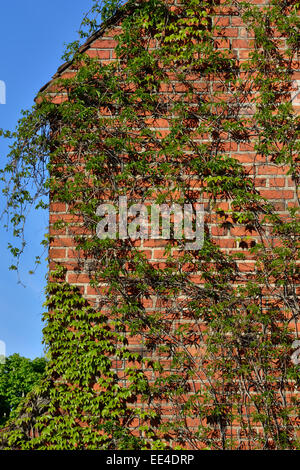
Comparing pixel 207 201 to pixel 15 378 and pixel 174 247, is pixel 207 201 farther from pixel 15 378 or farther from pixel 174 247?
pixel 15 378

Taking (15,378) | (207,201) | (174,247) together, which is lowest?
(174,247)

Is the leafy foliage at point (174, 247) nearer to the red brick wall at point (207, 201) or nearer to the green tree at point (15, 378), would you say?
the red brick wall at point (207, 201)

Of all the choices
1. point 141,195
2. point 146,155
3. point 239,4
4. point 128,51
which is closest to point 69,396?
point 141,195

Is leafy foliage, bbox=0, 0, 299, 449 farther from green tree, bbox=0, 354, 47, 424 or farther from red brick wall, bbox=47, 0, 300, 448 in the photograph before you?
green tree, bbox=0, 354, 47, 424

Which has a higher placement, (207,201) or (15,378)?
(15,378)

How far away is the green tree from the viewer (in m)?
23.2

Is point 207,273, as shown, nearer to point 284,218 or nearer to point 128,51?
point 284,218

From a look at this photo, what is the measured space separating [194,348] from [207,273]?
0.62 m

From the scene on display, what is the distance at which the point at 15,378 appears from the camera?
77.7 ft

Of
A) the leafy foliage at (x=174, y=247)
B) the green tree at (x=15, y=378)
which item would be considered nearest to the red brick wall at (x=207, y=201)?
the leafy foliage at (x=174, y=247)

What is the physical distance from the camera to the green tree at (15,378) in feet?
76.1

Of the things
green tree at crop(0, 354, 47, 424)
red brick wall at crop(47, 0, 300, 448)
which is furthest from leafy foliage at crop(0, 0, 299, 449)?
green tree at crop(0, 354, 47, 424)

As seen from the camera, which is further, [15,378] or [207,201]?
[15,378]

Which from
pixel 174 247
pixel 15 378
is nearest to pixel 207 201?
pixel 174 247
